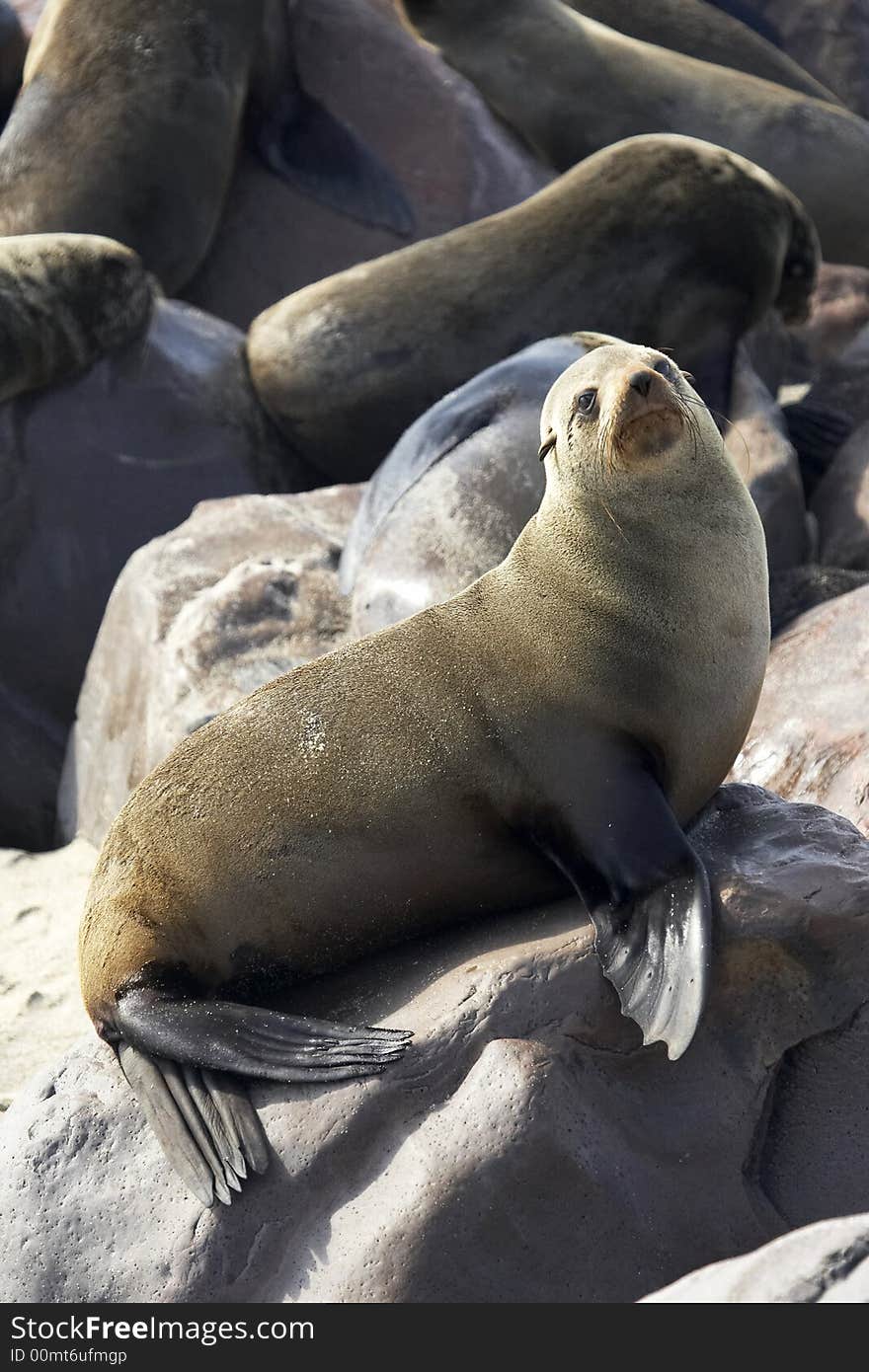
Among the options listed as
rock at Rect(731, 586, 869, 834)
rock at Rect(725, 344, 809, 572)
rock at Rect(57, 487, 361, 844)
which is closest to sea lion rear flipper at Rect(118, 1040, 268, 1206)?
rock at Rect(731, 586, 869, 834)

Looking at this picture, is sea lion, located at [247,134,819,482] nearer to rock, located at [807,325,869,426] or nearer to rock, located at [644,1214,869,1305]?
rock, located at [807,325,869,426]

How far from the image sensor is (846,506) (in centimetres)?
709

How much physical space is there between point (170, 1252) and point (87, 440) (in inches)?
195

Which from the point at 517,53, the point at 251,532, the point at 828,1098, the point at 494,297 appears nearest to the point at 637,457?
the point at 828,1098

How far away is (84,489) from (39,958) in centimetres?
274

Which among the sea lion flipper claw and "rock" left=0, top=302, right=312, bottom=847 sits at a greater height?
the sea lion flipper claw

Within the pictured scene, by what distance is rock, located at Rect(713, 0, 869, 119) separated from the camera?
45.3 ft

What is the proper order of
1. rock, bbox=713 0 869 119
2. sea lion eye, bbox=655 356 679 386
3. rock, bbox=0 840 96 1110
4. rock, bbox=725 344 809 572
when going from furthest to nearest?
rock, bbox=713 0 869 119, rock, bbox=725 344 809 572, rock, bbox=0 840 96 1110, sea lion eye, bbox=655 356 679 386

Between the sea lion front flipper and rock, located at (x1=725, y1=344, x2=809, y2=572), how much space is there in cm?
319

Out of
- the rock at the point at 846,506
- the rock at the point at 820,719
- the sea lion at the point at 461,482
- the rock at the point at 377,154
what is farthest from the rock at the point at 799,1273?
the rock at the point at 377,154

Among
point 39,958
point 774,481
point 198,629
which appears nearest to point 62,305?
point 198,629

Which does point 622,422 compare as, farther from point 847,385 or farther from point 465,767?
point 847,385

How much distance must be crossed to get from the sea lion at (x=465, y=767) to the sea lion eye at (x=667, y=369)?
0.01 m

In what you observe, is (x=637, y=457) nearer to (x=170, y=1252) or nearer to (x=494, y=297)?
(x=170, y=1252)
